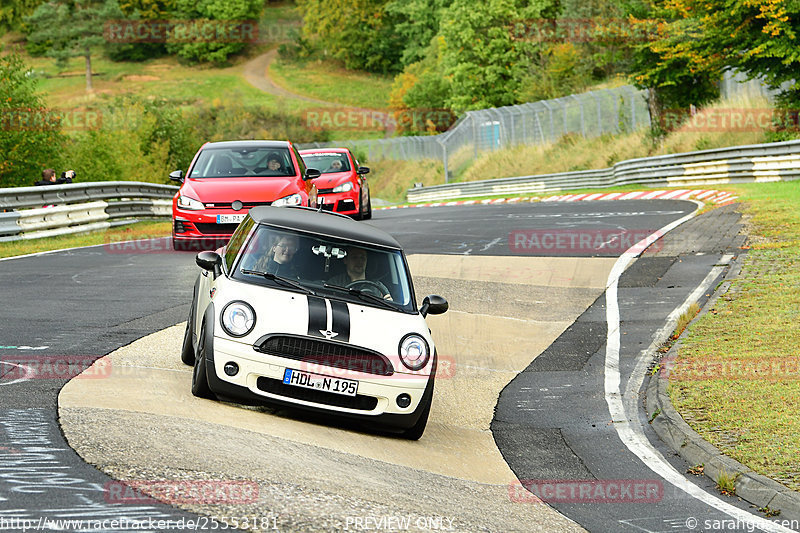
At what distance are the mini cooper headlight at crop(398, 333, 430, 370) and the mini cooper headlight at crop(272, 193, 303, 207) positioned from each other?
30.2ft

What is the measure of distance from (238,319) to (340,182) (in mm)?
17406

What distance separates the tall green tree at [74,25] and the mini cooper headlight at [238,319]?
128m

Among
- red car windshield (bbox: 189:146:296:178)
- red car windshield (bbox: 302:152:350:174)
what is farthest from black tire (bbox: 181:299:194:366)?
red car windshield (bbox: 302:152:350:174)

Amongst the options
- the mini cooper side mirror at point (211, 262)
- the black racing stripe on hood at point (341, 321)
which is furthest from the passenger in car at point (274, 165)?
the black racing stripe on hood at point (341, 321)

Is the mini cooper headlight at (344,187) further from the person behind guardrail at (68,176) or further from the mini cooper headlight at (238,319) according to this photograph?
the mini cooper headlight at (238,319)

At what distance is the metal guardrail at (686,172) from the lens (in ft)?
103

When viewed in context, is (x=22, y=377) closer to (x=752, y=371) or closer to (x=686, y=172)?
(x=752, y=371)

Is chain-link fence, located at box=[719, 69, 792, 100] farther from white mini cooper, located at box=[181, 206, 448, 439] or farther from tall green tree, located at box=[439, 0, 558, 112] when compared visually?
tall green tree, located at box=[439, 0, 558, 112]

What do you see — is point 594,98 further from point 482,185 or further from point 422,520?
point 422,520

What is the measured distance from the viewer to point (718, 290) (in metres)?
14.6

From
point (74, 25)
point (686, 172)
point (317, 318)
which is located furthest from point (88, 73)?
point (317, 318)

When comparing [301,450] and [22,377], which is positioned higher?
[22,377]

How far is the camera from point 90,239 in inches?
880

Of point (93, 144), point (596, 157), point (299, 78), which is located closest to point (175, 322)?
point (93, 144)
